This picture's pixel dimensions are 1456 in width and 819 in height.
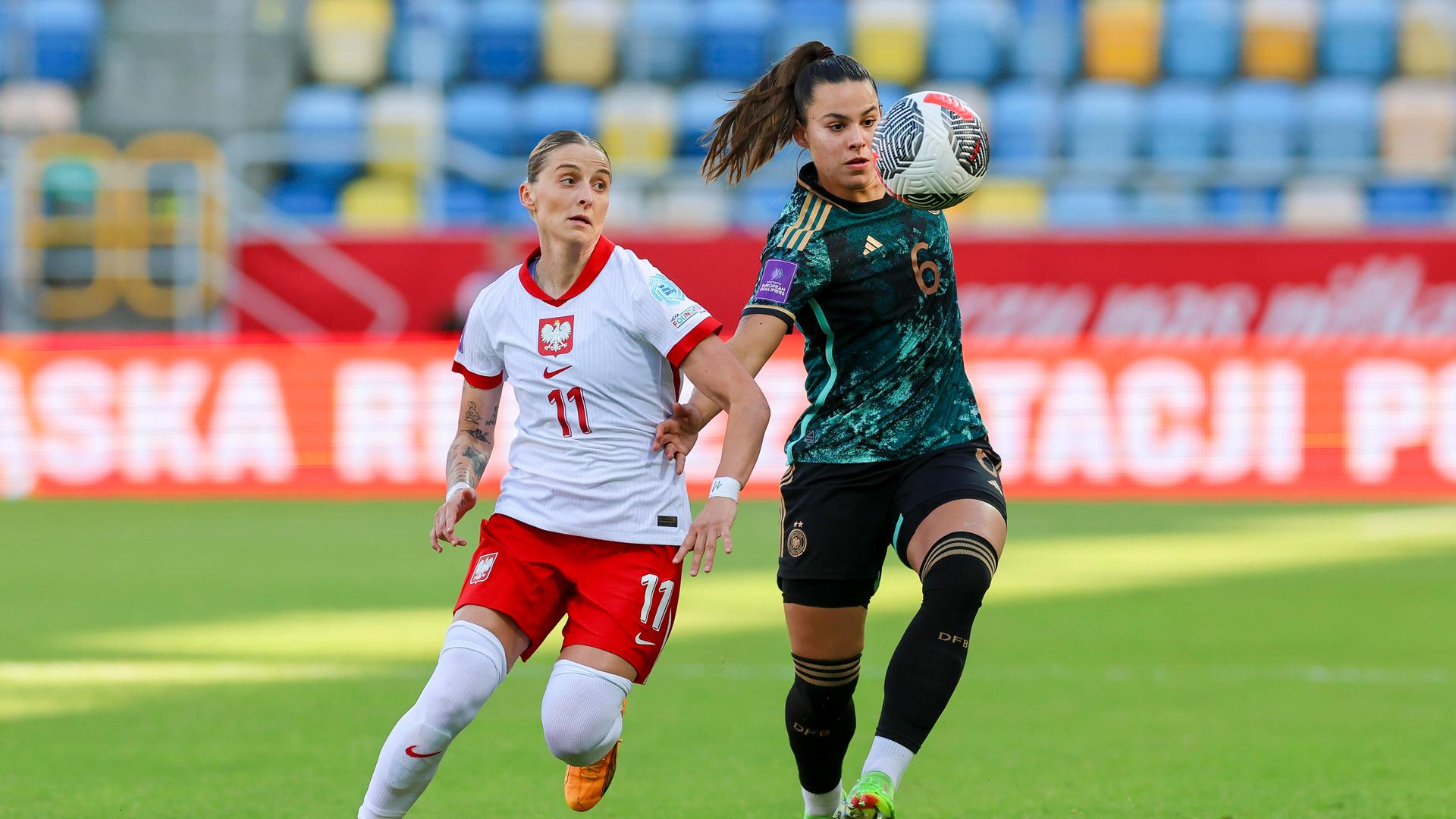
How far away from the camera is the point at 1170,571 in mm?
11352

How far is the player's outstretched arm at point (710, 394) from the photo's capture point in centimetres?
475

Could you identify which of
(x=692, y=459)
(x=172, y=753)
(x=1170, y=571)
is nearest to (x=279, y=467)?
(x=692, y=459)

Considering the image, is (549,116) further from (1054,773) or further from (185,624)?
(1054,773)

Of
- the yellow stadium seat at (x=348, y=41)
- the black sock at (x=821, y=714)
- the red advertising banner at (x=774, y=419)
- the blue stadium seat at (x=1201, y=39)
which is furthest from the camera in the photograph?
the yellow stadium seat at (x=348, y=41)

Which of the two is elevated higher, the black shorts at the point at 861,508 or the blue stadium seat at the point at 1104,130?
the black shorts at the point at 861,508

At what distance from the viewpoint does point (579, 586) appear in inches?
188

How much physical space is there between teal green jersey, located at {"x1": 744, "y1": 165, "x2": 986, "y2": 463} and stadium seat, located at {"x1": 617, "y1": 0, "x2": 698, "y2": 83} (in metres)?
17.2

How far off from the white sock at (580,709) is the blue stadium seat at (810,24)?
1796 cm

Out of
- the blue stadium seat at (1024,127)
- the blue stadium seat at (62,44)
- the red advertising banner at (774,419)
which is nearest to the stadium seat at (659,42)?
the blue stadium seat at (1024,127)

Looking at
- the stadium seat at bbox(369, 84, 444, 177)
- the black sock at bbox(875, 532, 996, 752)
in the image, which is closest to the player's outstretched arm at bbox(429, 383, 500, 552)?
the black sock at bbox(875, 532, 996, 752)

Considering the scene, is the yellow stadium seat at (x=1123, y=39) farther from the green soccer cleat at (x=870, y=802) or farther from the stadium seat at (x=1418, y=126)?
the green soccer cleat at (x=870, y=802)

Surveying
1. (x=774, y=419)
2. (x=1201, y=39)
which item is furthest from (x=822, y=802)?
(x=1201, y=39)

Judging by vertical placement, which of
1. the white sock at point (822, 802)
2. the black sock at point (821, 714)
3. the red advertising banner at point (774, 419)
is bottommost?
the red advertising banner at point (774, 419)

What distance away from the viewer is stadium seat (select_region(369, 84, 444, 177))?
65.4 feet
